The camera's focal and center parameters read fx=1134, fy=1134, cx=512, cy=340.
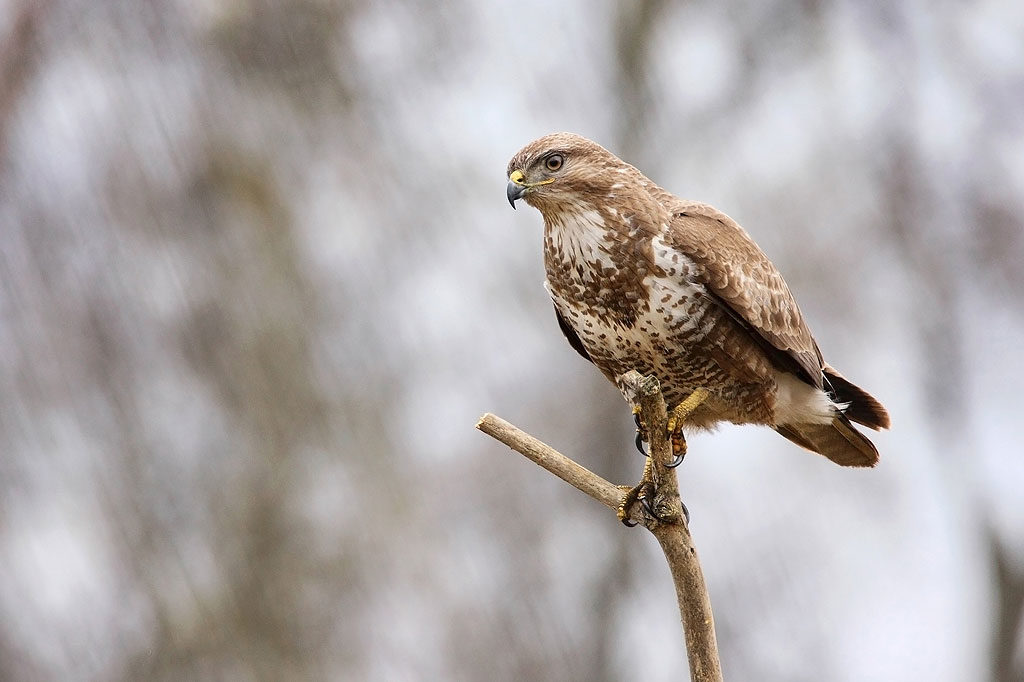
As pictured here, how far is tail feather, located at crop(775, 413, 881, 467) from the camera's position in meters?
3.82

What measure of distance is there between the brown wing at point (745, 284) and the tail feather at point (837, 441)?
0.27 meters

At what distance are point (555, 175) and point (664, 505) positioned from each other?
1.05 meters

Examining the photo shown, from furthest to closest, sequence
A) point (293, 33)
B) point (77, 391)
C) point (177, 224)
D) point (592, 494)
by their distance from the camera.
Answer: point (293, 33), point (177, 224), point (77, 391), point (592, 494)

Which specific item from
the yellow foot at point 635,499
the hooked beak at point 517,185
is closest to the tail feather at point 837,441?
the yellow foot at point 635,499

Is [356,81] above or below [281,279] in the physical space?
above

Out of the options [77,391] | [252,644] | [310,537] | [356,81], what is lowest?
[252,644]

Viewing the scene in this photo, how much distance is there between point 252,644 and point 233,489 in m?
1.00

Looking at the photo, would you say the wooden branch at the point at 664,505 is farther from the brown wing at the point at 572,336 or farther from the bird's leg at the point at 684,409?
the brown wing at the point at 572,336

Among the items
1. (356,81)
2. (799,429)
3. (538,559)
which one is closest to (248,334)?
(356,81)

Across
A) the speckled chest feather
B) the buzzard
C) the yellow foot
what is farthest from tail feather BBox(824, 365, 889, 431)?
the yellow foot

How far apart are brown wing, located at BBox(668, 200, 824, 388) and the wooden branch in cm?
45

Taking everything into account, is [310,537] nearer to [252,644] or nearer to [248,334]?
[252,644]

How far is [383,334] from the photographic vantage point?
7781 mm

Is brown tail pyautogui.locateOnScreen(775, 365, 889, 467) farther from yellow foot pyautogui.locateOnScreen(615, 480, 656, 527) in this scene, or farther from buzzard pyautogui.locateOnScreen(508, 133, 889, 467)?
yellow foot pyautogui.locateOnScreen(615, 480, 656, 527)
